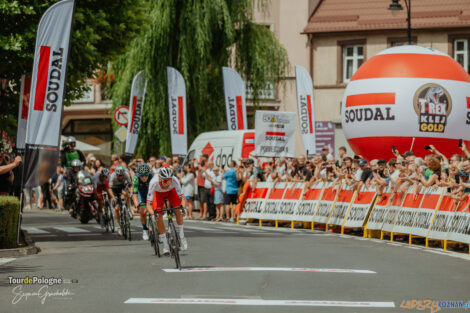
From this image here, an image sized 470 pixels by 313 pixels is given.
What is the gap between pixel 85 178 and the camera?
25.9 m

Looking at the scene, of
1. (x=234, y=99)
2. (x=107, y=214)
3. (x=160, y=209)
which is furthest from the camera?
(x=234, y=99)

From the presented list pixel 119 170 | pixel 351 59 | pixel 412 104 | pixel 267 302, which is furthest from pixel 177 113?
pixel 267 302

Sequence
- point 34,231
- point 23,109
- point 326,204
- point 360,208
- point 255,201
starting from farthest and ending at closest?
point 255,201
point 326,204
point 34,231
point 360,208
point 23,109

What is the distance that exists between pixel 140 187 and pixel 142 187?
0.04 m

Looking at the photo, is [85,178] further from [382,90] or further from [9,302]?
[9,302]

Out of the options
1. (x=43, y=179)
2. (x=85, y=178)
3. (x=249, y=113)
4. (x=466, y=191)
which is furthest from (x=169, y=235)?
(x=249, y=113)

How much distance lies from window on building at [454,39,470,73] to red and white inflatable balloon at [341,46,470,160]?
2149 cm

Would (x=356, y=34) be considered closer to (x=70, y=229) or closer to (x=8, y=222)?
(x=70, y=229)

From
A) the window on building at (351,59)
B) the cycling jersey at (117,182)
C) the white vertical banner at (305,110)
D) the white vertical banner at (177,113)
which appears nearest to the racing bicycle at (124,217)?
the cycling jersey at (117,182)

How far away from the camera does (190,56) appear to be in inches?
1443

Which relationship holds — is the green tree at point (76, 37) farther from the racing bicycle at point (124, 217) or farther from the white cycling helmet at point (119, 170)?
the racing bicycle at point (124, 217)

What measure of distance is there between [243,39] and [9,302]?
2864 centimetres

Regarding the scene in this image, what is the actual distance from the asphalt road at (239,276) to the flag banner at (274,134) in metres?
7.71

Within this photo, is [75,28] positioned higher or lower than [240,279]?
higher
